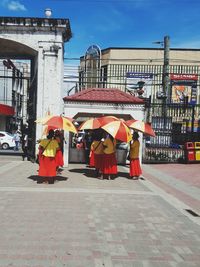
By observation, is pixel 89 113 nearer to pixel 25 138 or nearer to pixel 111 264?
pixel 25 138

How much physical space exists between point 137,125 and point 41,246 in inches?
354

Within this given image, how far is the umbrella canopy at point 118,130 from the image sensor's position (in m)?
13.8

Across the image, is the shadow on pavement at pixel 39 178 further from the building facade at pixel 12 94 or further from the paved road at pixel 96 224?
the building facade at pixel 12 94

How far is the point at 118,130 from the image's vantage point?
14000 millimetres

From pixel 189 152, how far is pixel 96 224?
15.6 meters

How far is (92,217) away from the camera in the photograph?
852 cm

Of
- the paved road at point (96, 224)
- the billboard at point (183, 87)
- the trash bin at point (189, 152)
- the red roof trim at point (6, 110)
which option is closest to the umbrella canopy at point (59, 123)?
the paved road at point (96, 224)

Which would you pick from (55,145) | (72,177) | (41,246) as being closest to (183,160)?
(72,177)

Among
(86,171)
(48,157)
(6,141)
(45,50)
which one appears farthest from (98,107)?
(6,141)

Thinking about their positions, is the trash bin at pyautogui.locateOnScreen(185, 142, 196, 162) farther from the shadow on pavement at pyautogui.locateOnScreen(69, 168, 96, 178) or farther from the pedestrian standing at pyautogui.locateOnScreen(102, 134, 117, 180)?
the pedestrian standing at pyautogui.locateOnScreen(102, 134, 117, 180)

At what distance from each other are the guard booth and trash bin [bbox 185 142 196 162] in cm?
372

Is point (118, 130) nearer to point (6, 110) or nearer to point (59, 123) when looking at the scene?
point (59, 123)

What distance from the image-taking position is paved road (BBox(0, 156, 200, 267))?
6004 mm

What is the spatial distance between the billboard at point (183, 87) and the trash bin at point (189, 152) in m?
17.1
